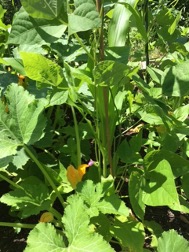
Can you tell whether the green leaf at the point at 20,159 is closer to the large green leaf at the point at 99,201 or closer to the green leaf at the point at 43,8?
the large green leaf at the point at 99,201

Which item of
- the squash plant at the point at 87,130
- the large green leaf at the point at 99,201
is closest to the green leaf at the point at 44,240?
the squash plant at the point at 87,130

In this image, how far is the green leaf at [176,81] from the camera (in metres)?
1.01

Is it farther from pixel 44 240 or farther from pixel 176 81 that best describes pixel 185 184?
pixel 44 240

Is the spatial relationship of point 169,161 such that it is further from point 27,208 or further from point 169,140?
point 27,208

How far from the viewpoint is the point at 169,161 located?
1.07m

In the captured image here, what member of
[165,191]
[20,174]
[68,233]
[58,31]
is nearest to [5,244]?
[20,174]

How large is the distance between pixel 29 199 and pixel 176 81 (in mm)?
544

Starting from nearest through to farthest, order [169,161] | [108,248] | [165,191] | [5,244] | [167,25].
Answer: [108,248]
[165,191]
[169,161]
[5,244]
[167,25]

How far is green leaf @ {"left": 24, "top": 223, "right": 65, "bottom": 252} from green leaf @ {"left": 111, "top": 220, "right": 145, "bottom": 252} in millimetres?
211

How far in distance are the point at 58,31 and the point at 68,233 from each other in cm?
49

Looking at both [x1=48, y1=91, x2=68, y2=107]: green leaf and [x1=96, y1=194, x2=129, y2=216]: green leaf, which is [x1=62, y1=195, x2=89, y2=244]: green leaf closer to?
[x1=96, y1=194, x2=129, y2=216]: green leaf

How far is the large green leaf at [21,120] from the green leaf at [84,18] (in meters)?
0.30

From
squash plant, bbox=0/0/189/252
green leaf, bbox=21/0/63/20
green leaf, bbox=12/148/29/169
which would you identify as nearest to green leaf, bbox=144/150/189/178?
squash plant, bbox=0/0/189/252

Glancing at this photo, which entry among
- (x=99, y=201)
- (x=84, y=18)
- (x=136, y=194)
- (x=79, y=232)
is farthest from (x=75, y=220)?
(x=84, y=18)
